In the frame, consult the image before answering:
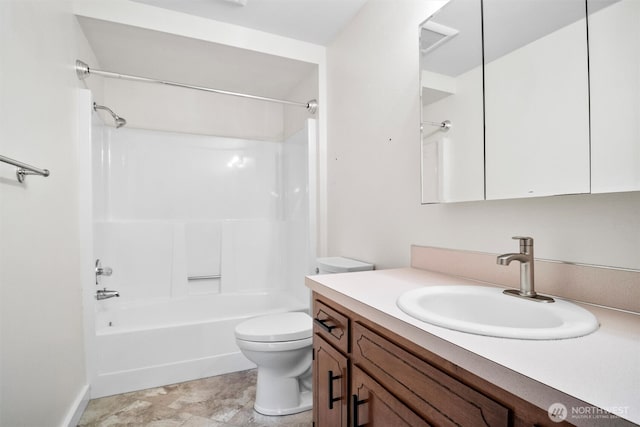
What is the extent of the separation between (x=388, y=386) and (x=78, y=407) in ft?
6.01

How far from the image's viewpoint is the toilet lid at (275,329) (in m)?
1.75

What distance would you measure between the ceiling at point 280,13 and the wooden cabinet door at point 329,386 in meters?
1.94

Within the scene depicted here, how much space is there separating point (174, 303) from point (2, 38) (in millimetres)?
2232

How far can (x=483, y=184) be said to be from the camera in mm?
1208

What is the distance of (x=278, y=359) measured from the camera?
1.77 m

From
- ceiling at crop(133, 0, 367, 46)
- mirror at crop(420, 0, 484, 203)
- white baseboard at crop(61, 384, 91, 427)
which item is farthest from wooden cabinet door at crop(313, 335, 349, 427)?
ceiling at crop(133, 0, 367, 46)

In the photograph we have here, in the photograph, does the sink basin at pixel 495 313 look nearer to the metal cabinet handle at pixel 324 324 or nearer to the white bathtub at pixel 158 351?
the metal cabinet handle at pixel 324 324

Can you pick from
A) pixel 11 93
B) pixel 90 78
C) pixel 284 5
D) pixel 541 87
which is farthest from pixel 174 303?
pixel 541 87

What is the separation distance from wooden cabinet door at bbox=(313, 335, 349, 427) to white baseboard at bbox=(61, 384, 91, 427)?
1283 mm


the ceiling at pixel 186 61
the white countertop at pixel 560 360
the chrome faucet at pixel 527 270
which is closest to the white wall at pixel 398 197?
the chrome faucet at pixel 527 270

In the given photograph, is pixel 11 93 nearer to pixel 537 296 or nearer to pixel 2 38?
pixel 2 38

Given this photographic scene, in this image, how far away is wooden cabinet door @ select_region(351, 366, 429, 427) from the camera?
76cm

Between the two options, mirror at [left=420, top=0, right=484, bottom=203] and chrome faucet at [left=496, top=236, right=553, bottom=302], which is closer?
chrome faucet at [left=496, top=236, right=553, bottom=302]

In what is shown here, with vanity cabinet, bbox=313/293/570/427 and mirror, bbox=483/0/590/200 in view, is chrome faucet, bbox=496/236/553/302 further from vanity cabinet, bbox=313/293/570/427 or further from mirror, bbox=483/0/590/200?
vanity cabinet, bbox=313/293/570/427
